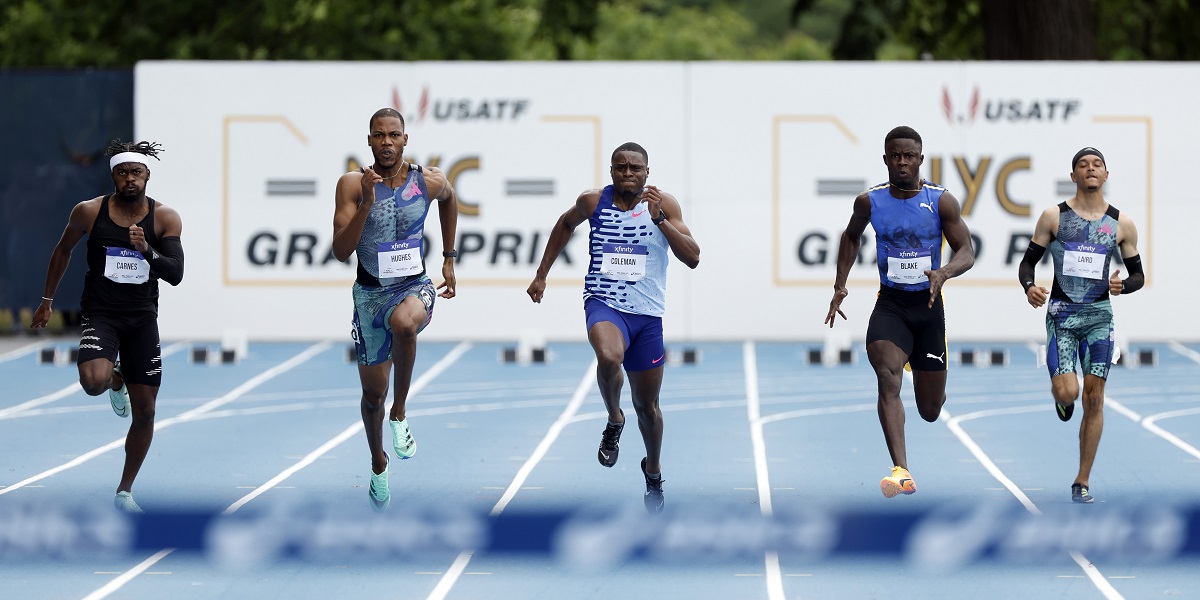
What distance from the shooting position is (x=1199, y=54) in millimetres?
26734

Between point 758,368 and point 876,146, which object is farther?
point 876,146

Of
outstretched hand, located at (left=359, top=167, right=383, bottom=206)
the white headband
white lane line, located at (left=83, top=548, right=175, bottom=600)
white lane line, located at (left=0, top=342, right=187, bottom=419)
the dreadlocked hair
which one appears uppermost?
the dreadlocked hair

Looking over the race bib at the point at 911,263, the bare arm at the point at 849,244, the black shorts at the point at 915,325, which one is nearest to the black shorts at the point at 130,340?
the bare arm at the point at 849,244

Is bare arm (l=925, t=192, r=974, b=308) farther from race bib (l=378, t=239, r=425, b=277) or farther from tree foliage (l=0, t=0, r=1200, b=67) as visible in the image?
tree foliage (l=0, t=0, r=1200, b=67)

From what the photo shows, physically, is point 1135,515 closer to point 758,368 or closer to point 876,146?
point 758,368

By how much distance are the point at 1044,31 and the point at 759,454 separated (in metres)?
12.2

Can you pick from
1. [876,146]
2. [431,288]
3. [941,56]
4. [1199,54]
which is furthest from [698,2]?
[431,288]

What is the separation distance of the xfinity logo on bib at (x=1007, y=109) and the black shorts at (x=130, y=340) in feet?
38.3

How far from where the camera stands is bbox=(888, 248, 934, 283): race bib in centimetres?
880

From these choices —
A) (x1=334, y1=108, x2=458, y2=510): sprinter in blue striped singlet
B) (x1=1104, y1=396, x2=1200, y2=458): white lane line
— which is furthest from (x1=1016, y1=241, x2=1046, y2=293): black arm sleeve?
(x1=334, y1=108, x2=458, y2=510): sprinter in blue striped singlet

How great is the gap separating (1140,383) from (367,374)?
9.01 m

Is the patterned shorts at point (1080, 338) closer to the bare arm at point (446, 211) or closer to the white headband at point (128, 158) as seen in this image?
the bare arm at point (446, 211)

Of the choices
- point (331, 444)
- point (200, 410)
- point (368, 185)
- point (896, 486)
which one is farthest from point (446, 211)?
point (200, 410)

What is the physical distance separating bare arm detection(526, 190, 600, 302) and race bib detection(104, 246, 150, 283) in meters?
1.95
